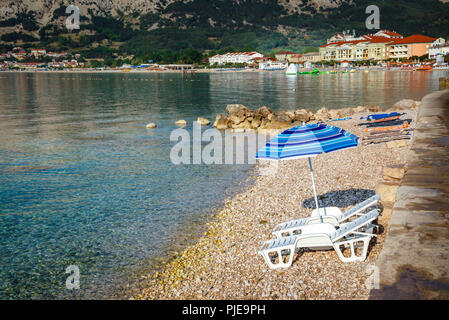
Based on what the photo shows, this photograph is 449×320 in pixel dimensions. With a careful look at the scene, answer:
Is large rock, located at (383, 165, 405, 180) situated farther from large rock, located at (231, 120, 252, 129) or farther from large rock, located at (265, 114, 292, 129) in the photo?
large rock, located at (231, 120, 252, 129)

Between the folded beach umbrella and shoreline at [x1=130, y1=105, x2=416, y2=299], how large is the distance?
194cm

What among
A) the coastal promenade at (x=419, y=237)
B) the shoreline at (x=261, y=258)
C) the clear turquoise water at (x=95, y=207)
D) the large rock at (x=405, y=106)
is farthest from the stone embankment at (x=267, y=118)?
the coastal promenade at (x=419, y=237)

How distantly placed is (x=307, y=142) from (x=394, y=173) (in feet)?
11.1

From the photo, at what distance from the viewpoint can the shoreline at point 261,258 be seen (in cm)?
676

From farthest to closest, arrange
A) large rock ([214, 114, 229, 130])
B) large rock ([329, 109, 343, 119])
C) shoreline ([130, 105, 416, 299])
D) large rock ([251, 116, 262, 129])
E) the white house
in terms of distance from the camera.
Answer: the white house, large rock ([329, 109, 343, 119]), large rock ([214, 114, 229, 130]), large rock ([251, 116, 262, 129]), shoreline ([130, 105, 416, 299])

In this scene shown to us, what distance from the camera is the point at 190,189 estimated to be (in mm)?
14602

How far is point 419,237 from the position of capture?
6352 mm

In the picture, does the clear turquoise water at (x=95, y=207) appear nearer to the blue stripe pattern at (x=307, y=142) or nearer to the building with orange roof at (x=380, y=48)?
the blue stripe pattern at (x=307, y=142)

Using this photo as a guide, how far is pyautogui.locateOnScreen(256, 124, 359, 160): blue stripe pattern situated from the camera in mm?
7613

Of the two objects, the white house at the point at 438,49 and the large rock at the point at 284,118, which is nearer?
the large rock at the point at 284,118
